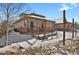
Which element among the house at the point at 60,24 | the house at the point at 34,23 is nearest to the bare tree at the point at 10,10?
the house at the point at 34,23

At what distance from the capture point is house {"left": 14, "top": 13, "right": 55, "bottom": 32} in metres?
1.86

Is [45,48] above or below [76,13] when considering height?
below

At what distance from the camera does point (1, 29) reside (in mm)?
1857

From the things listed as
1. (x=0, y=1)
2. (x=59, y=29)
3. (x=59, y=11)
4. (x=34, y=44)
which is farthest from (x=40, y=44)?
(x=0, y=1)

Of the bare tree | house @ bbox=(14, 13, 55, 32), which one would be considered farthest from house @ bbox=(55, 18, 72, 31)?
the bare tree

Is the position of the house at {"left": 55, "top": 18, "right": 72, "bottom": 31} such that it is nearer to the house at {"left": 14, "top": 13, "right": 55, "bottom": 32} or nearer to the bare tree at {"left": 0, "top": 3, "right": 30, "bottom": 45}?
the house at {"left": 14, "top": 13, "right": 55, "bottom": 32}

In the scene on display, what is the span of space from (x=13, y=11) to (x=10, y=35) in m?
0.24

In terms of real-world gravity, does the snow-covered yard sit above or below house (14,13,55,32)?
below

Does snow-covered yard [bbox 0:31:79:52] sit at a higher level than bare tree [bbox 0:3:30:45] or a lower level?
lower

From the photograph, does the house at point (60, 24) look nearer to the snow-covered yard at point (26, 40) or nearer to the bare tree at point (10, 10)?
the snow-covered yard at point (26, 40)

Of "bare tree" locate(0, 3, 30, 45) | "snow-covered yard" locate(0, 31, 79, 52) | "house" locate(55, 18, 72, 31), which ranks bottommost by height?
"snow-covered yard" locate(0, 31, 79, 52)

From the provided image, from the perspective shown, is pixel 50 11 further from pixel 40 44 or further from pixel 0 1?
pixel 0 1

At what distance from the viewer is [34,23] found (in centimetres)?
187

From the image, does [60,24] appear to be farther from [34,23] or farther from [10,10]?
[10,10]
